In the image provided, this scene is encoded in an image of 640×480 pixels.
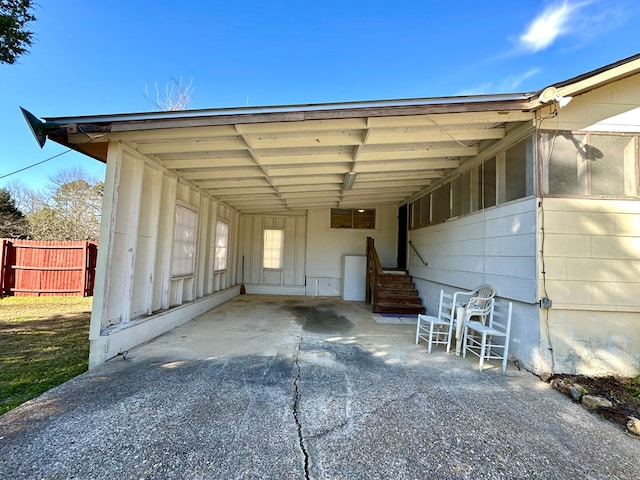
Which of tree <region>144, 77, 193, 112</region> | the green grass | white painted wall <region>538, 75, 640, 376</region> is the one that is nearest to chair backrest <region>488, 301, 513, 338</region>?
white painted wall <region>538, 75, 640, 376</region>

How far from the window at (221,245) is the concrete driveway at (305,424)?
13.0ft

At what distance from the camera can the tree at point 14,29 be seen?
13.4 ft

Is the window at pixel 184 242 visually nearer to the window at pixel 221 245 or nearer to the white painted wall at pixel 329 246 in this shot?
the window at pixel 221 245

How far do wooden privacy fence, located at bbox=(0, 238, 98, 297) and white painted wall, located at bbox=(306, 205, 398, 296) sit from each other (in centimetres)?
688

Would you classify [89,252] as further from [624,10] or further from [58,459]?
[624,10]

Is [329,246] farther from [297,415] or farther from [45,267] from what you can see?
[45,267]

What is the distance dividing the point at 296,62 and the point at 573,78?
27.8 feet

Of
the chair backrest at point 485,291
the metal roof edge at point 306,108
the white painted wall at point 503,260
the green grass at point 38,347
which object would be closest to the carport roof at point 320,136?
the metal roof edge at point 306,108

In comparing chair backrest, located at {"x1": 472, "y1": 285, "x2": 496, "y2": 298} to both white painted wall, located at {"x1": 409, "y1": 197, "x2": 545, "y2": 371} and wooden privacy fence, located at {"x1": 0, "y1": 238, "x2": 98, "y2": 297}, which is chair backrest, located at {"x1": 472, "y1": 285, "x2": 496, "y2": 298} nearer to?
white painted wall, located at {"x1": 409, "y1": 197, "x2": 545, "y2": 371}

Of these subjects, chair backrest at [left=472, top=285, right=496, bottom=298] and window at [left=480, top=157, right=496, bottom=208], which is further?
window at [left=480, top=157, right=496, bottom=208]

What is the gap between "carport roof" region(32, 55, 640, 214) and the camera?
3.28m

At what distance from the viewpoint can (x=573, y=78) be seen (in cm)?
311

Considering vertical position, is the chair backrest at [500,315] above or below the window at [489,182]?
below

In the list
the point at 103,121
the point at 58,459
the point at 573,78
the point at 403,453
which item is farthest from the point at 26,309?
the point at 573,78
